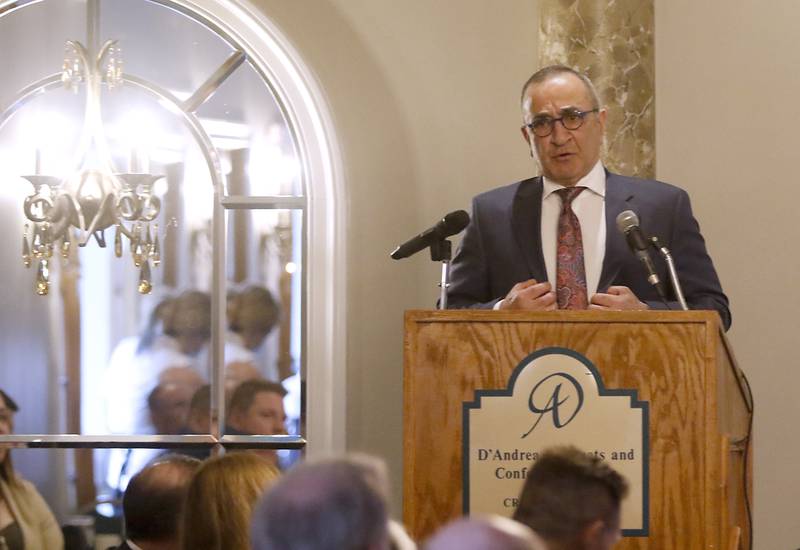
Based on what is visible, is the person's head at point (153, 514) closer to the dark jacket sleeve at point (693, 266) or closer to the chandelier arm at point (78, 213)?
the dark jacket sleeve at point (693, 266)

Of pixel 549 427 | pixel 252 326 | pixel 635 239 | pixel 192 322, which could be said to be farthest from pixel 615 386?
pixel 192 322

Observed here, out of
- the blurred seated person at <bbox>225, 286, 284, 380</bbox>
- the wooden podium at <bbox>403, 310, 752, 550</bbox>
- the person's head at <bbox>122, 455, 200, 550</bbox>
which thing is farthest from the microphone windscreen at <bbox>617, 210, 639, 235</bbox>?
the blurred seated person at <bbox>225, 286, 284, 380</bbox>

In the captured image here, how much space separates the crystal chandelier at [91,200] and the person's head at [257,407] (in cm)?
71

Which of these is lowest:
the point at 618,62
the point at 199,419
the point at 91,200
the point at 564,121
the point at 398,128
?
the point at 199,419

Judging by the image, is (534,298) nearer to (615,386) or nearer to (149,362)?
(615,386)

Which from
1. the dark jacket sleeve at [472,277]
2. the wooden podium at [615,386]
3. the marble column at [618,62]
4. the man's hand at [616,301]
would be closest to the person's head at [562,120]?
the dark jacket sleeve at [472,277]

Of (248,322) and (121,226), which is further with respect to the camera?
(248,322)

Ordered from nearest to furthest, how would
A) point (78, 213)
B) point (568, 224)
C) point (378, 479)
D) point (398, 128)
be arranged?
1. point (378, 479)
2. point (568, 224)
3. point (398, 128)
4. point (78, 213)

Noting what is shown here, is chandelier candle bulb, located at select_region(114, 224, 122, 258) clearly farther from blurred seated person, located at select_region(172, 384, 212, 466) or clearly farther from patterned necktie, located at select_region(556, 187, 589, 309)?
patterned necktie, located at select_region(556, 187, 589, 309)

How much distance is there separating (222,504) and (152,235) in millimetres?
3403

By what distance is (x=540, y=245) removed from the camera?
4.03 meters

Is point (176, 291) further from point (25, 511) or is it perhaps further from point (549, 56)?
point (549, 56)

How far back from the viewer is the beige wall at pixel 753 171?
18.0 feet

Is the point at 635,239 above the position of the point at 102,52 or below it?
below
